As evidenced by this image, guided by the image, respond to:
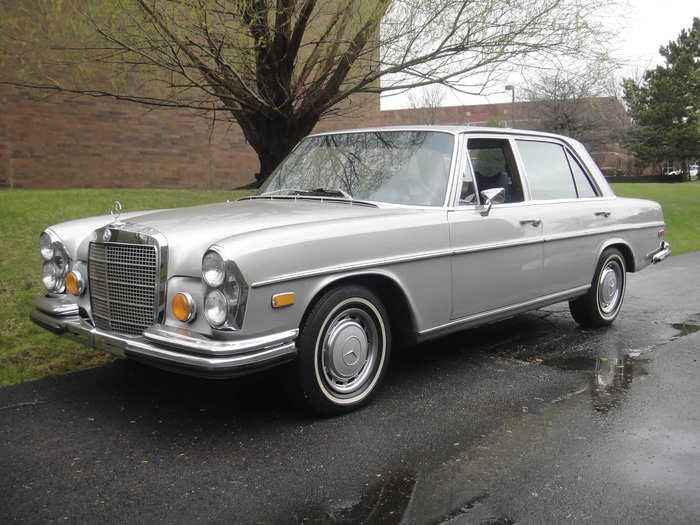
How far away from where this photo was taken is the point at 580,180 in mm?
5902

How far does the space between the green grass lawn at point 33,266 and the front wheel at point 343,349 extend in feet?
6.91

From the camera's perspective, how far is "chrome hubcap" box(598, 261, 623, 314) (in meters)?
6.03

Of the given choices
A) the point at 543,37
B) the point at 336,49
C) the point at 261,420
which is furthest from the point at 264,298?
the point at 543,37

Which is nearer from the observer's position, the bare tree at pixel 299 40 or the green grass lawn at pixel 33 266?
the green grass lawn at pixel 33 266

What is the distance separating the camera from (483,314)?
184 inches

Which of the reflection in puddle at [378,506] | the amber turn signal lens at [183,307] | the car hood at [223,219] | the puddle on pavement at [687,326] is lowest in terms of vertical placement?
the puddle on pavement at [687,326]

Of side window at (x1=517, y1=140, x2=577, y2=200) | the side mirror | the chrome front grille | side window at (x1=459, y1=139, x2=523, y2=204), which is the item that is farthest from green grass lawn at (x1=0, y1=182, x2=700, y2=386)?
side window at (x1=517, y1=140, x2=577, y2=200)

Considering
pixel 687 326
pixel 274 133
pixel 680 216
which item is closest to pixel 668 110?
pixel 680 216

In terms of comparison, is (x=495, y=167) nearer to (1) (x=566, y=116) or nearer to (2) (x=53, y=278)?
(2) (x=53, y=278)

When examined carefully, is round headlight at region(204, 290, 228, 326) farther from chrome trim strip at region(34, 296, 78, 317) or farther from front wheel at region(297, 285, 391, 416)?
chrome trim strip at region(34, 296, 78, 317)

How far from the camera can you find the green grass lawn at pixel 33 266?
4.94m

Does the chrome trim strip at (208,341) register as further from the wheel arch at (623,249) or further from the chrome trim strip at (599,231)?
the wheel arch at (623,249)

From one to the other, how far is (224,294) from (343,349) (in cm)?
86

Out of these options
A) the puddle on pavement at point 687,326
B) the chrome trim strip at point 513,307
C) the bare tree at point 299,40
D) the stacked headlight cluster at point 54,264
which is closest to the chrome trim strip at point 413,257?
the chrome trim strip at point 513,307
